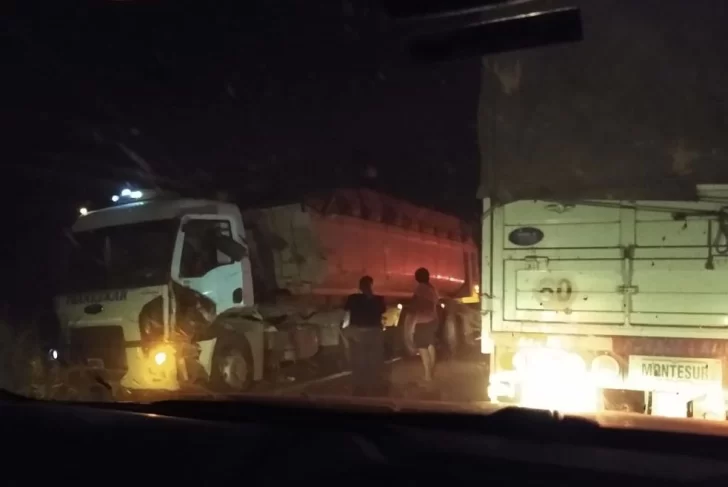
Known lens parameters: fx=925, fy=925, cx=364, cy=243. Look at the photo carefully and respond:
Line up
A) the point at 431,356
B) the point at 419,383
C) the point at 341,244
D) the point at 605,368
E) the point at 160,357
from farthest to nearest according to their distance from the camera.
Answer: the point at 341,244, the point at 431,356, the point at 419,383, the point at 160,357, the point at 605,368

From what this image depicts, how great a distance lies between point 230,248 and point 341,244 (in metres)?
2.63

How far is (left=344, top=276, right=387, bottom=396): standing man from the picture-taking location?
38.4ft

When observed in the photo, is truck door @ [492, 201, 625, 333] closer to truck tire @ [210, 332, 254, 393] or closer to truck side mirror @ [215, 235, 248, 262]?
truck tire @ [210, 332, 254, 393]

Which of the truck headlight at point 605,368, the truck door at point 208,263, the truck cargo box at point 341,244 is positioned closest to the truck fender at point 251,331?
the truck door at point 208,263

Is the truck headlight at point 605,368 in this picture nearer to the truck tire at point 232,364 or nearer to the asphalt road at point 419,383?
the asphalt road at point 419,383

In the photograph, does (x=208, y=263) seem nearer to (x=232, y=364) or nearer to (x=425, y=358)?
(x=232, y=364)

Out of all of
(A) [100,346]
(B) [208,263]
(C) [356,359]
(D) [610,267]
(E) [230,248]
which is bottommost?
(C) [356,359]

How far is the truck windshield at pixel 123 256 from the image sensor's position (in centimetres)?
1188

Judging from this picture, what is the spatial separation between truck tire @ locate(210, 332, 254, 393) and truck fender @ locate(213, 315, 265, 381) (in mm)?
60

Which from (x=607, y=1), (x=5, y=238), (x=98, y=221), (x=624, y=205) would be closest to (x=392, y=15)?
(x=607, y=1)

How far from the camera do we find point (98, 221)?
41.2 ft

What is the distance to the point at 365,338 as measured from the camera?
11844 mm

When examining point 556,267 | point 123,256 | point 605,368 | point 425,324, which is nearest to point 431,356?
point 425,324

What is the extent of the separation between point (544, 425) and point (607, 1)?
3747 mm
